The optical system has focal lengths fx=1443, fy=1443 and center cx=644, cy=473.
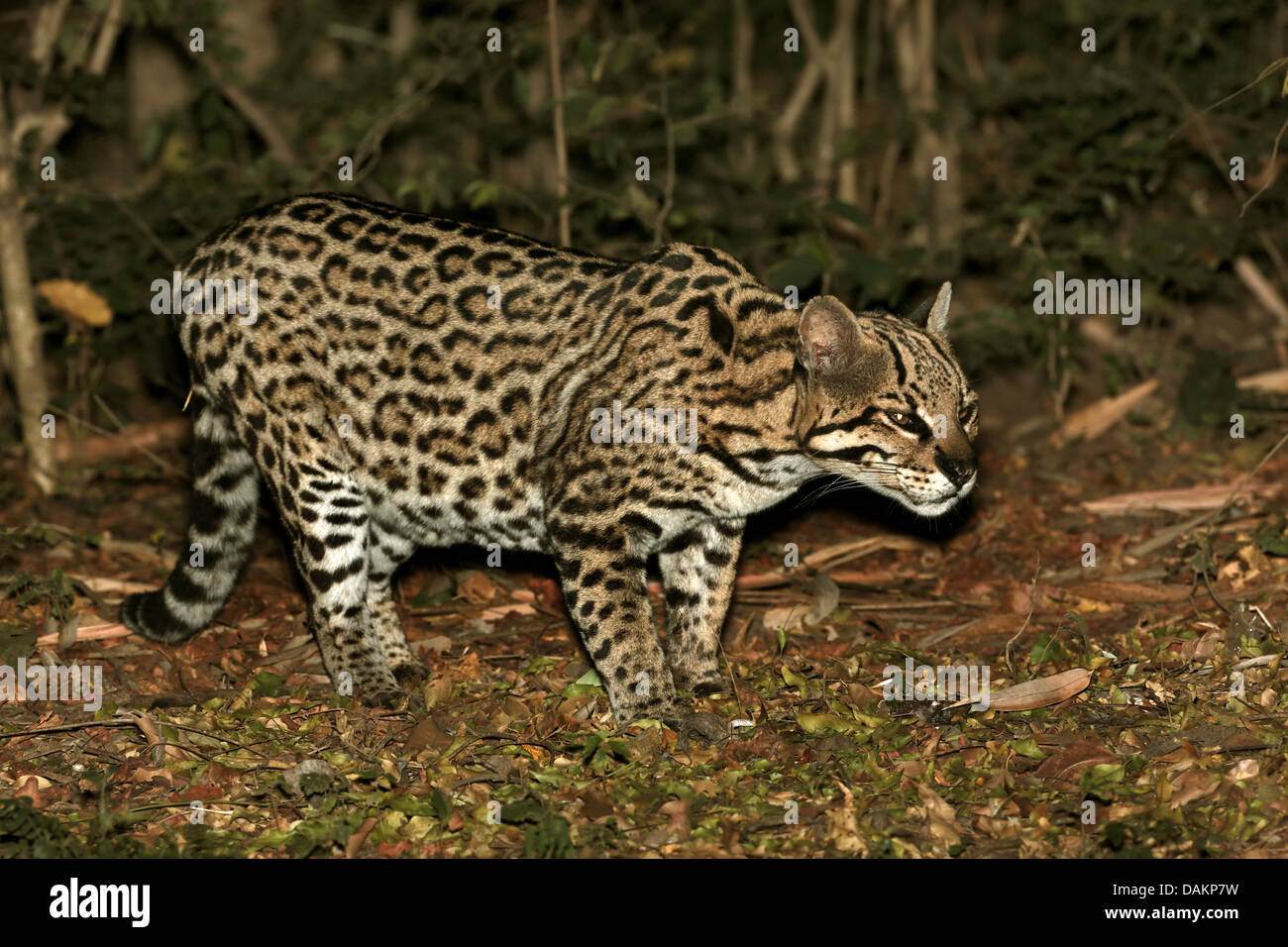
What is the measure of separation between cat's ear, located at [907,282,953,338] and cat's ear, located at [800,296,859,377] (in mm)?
834

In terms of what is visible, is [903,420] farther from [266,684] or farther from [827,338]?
[266,684]

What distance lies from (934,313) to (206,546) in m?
3.98

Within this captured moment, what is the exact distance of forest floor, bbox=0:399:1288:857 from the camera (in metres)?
5.59

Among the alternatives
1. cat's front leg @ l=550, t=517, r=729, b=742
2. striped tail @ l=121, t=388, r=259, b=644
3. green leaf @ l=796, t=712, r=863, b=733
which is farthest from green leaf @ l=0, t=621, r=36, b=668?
green leaf @ l=796, t=712, r=863, b=733

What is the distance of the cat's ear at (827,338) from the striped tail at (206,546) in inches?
123

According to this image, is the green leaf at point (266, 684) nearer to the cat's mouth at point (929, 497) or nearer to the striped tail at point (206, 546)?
the striped tail at point (206, 546)

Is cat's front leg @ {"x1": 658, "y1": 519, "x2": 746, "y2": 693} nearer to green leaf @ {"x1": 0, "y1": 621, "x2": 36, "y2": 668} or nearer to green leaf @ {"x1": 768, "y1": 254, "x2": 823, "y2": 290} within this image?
green leaf @ {"x1": 768, "y1": 254, "x2": 823, "y2": 290}

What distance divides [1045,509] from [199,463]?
204 inches

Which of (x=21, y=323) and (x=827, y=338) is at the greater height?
(x=21, y=323)

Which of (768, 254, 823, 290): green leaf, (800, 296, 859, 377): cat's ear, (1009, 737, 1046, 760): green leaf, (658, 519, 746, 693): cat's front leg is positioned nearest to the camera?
(1009, 737, 1046, 760): green leaf

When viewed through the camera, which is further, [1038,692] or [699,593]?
[699,593]

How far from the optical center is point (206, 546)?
7.67 metres

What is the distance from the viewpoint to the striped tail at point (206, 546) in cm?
764

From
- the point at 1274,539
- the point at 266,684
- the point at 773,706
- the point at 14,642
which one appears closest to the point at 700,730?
the point at 773,706
